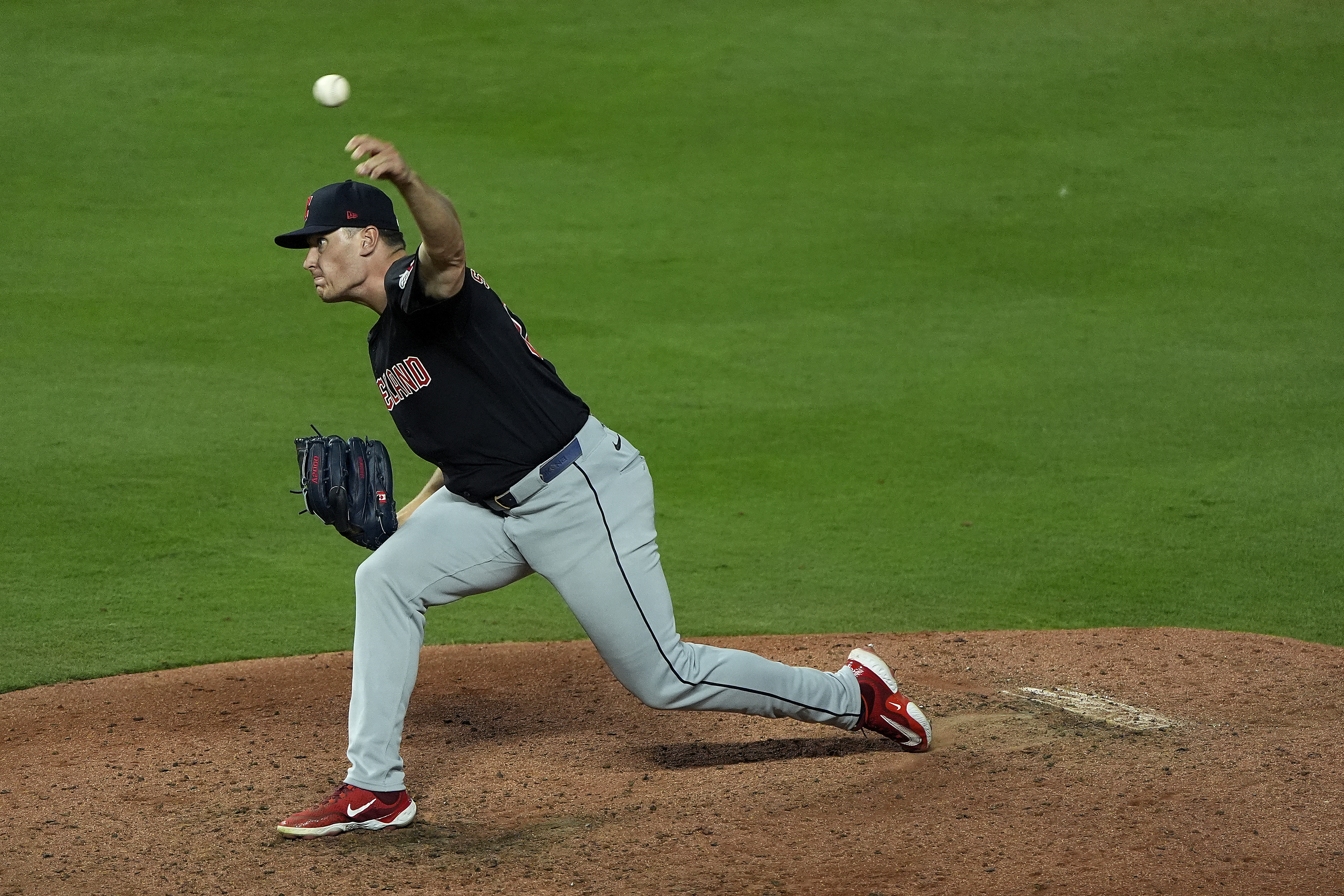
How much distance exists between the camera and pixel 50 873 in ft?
11.8

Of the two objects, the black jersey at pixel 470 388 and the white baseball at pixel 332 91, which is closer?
the black jersey at pixel 470 388

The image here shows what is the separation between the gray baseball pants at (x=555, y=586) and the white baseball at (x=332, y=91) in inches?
45.7

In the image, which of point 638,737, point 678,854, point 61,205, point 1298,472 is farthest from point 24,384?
point 1298,472

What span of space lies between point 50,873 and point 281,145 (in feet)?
31.7

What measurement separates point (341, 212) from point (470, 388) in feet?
1.87

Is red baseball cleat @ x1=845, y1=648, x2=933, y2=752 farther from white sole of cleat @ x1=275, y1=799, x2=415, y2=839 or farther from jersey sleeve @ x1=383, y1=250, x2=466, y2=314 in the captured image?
jersey sleeve @ x1=383, y1=250, x2=466, y2=314

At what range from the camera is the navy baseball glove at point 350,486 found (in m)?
3.90

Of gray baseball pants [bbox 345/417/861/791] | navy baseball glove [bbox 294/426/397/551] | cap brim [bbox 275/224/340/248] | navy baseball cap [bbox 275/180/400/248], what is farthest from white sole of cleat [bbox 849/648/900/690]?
cap brim [bbox 275/224/340/248]

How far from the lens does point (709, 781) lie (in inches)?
162

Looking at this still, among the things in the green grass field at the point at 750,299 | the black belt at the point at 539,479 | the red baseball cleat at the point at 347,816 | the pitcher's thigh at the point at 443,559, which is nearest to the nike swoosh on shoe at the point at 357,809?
the red baseball cleat at the point at 347,816

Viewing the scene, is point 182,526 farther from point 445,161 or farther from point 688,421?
point 445,161

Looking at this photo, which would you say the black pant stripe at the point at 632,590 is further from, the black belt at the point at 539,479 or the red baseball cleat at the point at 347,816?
the red baseball cleat at the point at 347,816

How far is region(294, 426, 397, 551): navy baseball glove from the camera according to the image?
390 centimetres

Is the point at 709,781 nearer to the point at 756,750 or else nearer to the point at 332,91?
the point at 756,750
